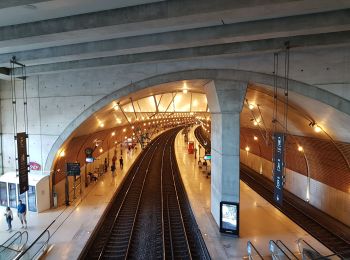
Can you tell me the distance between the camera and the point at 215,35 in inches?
281

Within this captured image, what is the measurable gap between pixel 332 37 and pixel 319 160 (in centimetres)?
812

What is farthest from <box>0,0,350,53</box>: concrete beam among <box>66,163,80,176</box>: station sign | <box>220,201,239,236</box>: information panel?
<box>66,163,80,176</box>: station sign

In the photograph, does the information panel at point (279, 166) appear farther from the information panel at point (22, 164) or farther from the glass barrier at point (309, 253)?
the information panel at point (22, 164)

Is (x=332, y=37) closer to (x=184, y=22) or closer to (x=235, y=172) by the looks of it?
(x=184, y=22)

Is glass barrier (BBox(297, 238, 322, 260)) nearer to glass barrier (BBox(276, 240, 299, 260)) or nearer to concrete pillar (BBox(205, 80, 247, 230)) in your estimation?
glass barrier (BBox(276, 240, 299, 260))

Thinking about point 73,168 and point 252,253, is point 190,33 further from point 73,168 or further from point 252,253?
point 73,168

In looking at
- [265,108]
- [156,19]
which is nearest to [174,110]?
[265,108]

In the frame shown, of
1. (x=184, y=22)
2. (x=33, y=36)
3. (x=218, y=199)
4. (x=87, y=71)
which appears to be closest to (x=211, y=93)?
(x=218, y=199)

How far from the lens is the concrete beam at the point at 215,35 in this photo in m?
6.39

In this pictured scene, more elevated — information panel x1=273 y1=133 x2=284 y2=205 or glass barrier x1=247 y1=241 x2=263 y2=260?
information panel x1=273 y1=133 x2=284 y2=205

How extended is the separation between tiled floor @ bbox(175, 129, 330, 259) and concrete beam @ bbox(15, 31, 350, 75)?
6.63 meters

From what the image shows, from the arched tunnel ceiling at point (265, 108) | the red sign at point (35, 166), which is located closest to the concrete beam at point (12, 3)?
the arched tunnel ceiling at point (265, 108)

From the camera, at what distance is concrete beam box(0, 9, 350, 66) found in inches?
252

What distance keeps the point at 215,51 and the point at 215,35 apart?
5.75 feet
